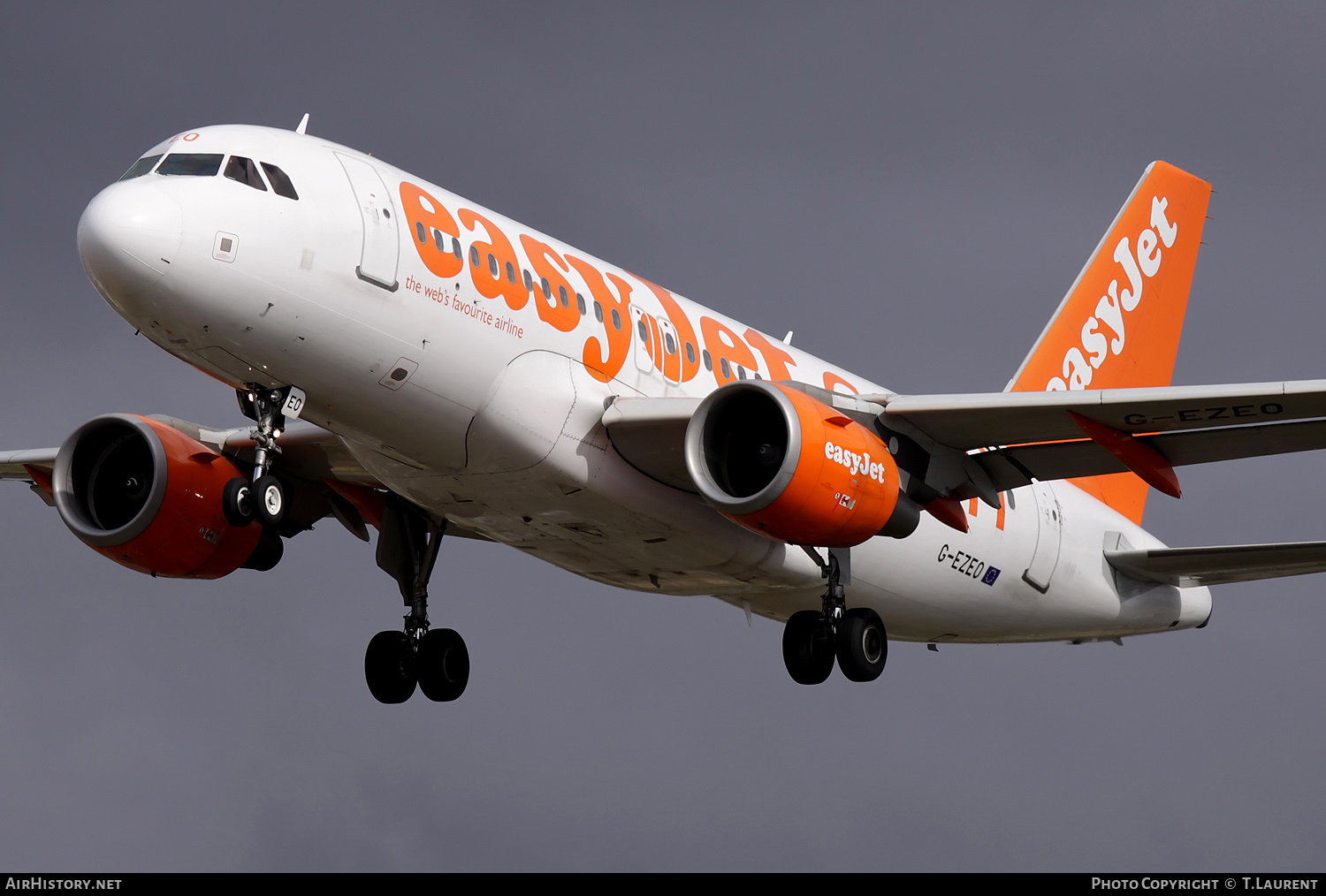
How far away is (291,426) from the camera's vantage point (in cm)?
2412

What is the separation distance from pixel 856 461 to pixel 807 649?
3.85m

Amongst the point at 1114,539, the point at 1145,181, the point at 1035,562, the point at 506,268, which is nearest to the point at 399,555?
the point at 506,268

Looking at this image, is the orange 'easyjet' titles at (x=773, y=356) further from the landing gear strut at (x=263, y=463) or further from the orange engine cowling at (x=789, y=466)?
the landing gear strut at (x=263, y=463)

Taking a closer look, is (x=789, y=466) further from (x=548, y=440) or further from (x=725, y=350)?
(x=725, y=350)

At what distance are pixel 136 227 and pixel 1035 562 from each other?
1620 centimetres

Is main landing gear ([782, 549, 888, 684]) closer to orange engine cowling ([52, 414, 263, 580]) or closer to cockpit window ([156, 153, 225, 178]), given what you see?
orange engine cowling ([52, 414, 263, 580])

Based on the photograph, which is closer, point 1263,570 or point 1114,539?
point 1263,570

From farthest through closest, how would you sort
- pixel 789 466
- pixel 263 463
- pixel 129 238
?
pixel 789 466
pixel 263 463
pixel 129 238

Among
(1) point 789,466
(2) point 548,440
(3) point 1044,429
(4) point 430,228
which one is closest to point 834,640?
(1) point 789,466

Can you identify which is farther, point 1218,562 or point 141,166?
point 1218,562

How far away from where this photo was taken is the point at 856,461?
20.5m

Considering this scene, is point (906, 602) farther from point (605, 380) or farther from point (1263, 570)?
point (605, 380)

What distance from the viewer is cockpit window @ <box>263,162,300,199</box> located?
60.3 ft

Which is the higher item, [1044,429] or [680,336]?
[680,336]
